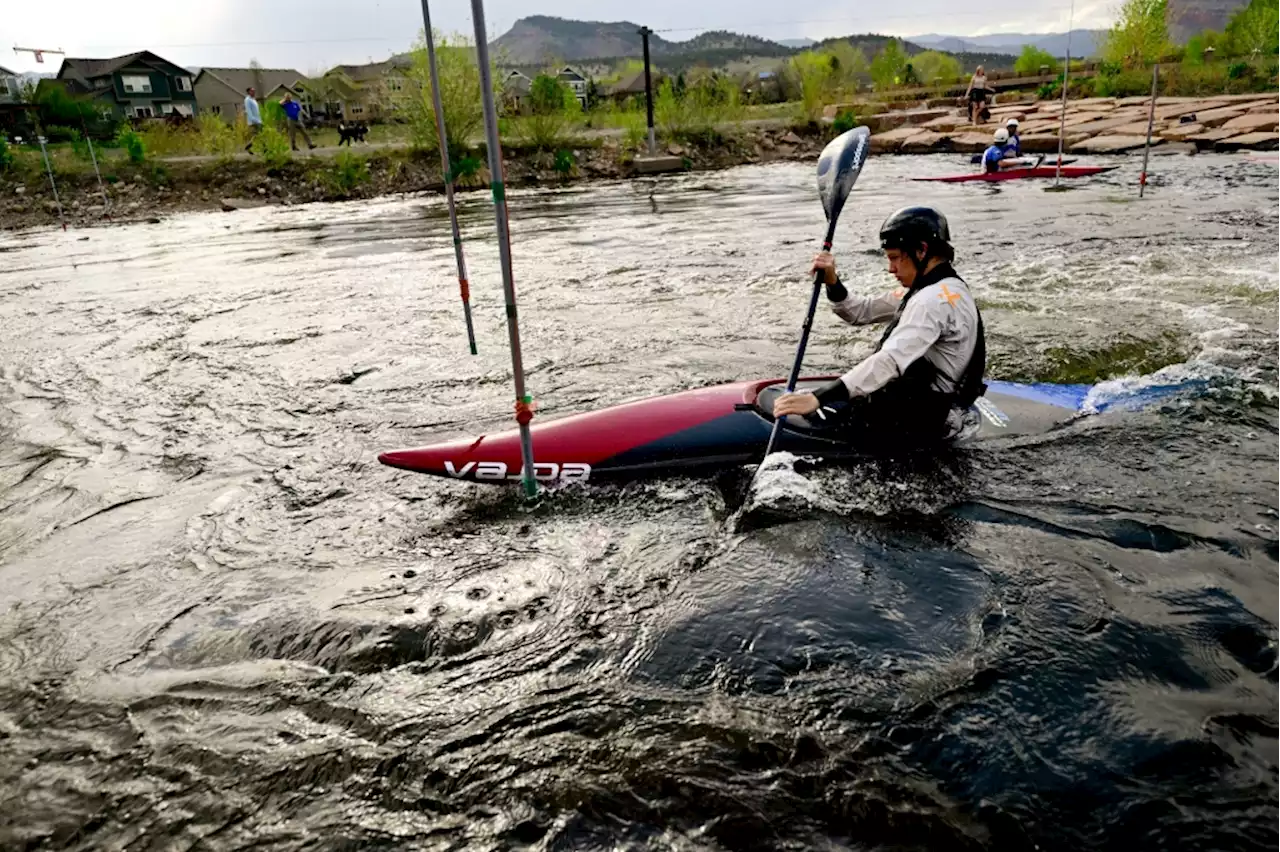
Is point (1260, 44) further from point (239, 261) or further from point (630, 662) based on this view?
point (630, 662)

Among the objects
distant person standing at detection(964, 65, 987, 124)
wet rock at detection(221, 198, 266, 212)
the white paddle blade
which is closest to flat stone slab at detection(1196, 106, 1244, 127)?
distant person standing at detection(964, 65, 987, 124)

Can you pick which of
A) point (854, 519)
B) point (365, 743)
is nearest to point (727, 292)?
point (854, 519)

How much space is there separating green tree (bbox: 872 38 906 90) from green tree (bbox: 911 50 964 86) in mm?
1830

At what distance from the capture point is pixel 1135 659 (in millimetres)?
2812

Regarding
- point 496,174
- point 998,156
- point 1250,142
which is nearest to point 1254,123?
point 1250,142

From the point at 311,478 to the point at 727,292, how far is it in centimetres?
542

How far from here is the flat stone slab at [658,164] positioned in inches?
910

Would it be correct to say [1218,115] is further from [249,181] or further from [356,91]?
[356,91]

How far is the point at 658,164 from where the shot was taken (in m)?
23.3

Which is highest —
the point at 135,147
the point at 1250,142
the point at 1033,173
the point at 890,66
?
the point at 890,66

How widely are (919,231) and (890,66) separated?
47.7 meters

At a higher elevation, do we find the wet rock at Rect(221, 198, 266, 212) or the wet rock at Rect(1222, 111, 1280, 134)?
the wet rock at Rect(1222, 111, 1280, 134)

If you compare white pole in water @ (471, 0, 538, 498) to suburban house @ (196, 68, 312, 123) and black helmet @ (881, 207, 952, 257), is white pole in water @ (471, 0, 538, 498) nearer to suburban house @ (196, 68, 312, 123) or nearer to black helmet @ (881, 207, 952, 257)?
black helmet @ (881, 207, 952, 257)

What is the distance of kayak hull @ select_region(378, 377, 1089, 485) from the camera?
4289 millimetres
